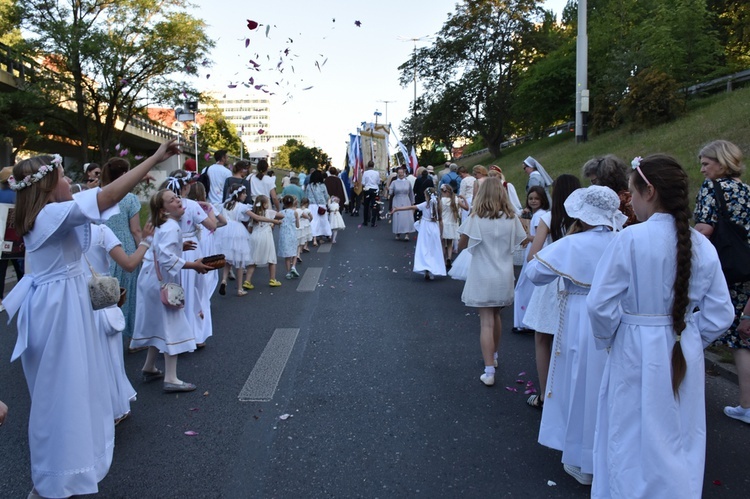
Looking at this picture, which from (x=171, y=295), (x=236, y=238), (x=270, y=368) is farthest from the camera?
(x=236, y=238)

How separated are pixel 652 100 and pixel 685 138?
22.6ft

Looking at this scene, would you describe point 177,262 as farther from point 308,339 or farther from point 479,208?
point 479,208

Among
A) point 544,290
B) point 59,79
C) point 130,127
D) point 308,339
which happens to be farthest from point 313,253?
point 130,127

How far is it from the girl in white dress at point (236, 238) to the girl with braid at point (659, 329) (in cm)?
764

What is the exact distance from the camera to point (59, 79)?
2783 cm

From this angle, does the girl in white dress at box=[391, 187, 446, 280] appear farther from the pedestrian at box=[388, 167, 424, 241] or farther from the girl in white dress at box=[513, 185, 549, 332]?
Result: the pedestrian at box=[388, 167, 424, 241]

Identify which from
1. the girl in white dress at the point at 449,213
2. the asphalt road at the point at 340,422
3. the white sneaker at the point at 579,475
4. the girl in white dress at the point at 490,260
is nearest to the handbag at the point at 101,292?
the asphalt road at the point at 340,422

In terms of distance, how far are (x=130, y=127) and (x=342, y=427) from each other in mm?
39333

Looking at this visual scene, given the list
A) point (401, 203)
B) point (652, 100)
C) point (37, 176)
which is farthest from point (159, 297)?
point (652, 100)

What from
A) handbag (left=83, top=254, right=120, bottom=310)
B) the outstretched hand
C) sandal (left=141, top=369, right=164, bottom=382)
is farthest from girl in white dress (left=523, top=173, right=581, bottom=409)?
sandal (left=141, top=369, right=164, bottom=382)

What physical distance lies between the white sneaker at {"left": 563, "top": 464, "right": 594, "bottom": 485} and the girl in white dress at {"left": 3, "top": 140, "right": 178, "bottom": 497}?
8.83 ft

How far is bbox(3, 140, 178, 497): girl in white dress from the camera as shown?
334 centimetres

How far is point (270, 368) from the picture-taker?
6.09 meters

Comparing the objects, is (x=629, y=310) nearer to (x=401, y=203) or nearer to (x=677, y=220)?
(x=677, y=220)
